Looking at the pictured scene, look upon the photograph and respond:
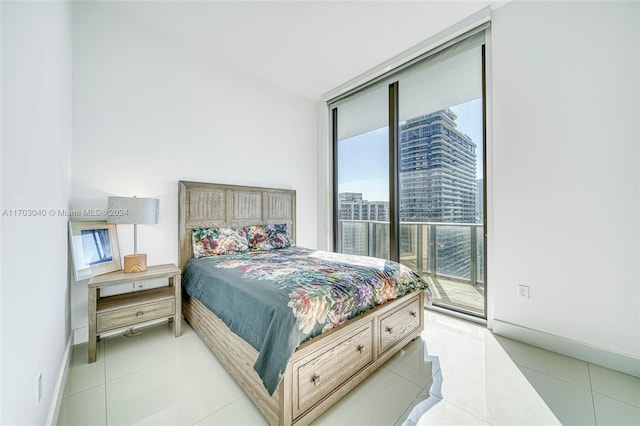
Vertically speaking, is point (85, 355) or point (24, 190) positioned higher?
point (24, 190)

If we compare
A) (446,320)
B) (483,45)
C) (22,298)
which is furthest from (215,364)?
(483,45)

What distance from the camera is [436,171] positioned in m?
3.09

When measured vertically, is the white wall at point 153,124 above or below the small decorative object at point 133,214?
above

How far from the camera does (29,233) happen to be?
44.3 inches

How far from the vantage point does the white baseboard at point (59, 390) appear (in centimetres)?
137

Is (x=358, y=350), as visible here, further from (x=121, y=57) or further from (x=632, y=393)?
(x=121, y=57)

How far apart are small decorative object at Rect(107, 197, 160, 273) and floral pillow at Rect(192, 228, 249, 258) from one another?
532 millimetres

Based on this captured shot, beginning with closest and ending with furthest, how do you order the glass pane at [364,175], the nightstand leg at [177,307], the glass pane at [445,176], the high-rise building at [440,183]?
the nightstand leg at [177,307], the glass pane at [445,176], the high-rise building at [440,183], the glass pane at [364,175]

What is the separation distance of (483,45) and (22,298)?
153 inches

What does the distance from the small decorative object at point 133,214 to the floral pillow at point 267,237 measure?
3.65ft

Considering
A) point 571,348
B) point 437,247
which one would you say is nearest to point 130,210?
point 437,247

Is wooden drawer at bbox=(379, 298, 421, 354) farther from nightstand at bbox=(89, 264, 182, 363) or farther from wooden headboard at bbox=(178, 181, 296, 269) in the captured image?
wooden headboard at bbox=(178, 181, 296, 269)

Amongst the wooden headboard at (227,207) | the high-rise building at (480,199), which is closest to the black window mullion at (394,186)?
the high-rise building at (480,199)

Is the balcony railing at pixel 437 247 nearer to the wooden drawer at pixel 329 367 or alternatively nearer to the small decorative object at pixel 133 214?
the wooden drawer at pixel 329 367
